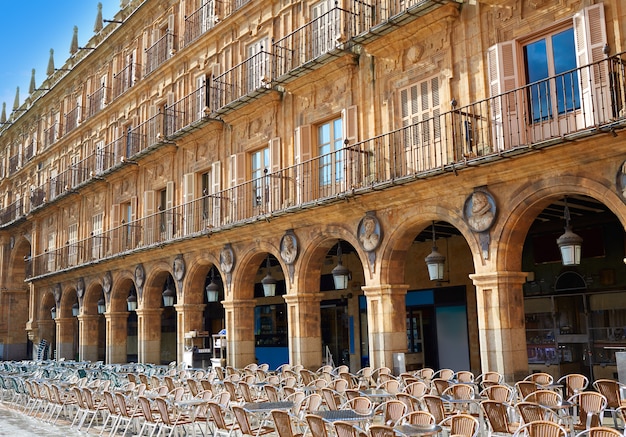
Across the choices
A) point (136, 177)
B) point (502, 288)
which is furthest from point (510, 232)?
point (136, 177)

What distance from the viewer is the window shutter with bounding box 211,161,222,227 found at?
18.5 metres

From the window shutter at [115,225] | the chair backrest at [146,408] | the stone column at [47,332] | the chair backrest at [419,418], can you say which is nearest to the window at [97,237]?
the window shutter at [115,225]

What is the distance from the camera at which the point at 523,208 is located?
11039 millimetres

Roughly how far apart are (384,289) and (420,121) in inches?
132

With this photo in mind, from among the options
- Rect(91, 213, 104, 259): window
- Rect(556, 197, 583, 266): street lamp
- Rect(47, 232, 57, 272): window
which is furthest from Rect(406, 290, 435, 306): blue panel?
Rect(47, 232, 57, 272): window

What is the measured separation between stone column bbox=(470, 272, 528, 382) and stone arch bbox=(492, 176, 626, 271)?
0.89ft

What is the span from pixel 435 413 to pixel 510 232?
4117 millimetres

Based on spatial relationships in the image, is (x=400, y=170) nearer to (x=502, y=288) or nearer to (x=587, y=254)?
(x=502, y=288)

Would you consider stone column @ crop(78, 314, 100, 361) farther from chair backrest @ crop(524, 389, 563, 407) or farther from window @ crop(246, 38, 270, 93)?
chair backrest @ crop(524, 389, 563, 407)

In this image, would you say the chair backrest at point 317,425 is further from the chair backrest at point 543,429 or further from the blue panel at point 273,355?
the blue panel at point 273,355

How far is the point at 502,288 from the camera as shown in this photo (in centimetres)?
1126

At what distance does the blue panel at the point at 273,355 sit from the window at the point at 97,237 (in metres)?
7.47

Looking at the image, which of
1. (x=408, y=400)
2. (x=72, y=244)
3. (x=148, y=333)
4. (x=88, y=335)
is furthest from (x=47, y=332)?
(x=408, y=400)

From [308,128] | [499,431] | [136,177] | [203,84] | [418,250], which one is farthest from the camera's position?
[136,177]
